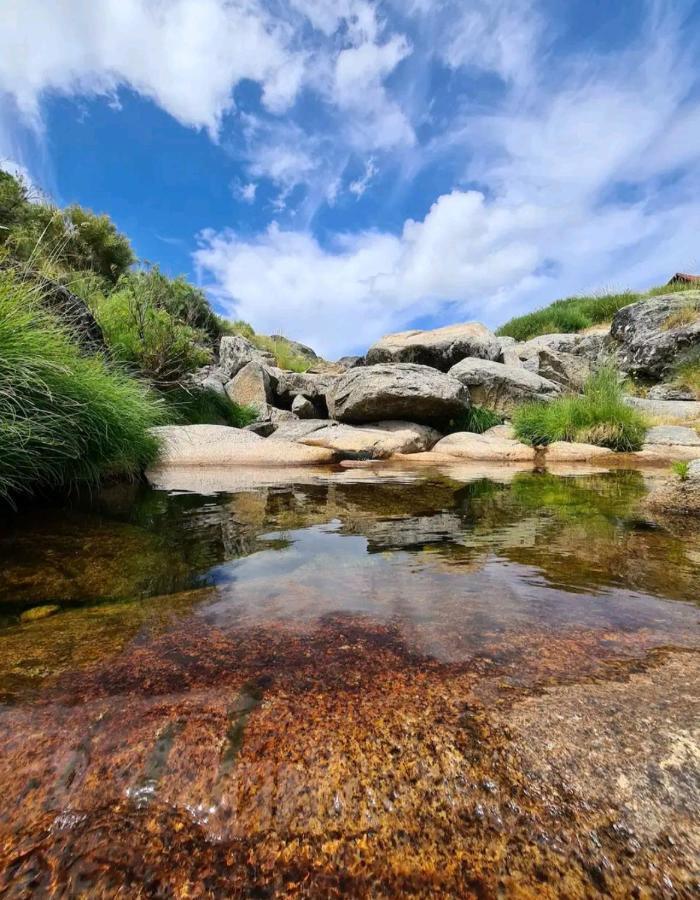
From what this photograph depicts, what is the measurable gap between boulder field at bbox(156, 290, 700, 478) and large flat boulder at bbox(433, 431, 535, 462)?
0.07 ft

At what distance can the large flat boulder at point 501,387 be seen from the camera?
9375 millimetres

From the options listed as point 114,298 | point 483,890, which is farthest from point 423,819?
point 114,298

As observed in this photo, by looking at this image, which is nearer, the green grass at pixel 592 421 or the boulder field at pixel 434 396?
the boulder field at pixel 434 396

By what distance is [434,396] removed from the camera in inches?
315

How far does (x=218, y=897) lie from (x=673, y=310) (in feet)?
48.6

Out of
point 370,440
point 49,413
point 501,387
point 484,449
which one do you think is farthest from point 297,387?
point 49,413

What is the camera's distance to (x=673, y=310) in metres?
11.7

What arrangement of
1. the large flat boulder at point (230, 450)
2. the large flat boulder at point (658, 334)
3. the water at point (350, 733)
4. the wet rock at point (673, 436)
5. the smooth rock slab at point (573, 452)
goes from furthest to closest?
the large flat boulder at point (658, 334) → the wet rock at point (673, 436) → the smooth rock slab at point (573, 452) → the large flat boulder at point (230, 450) → the water at point (350, 733)

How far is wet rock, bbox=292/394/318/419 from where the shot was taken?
10.8m

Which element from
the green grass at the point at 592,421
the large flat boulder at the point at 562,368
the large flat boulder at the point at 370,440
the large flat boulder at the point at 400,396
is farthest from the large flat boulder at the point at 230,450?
the large flat boulder at the point at 562,368

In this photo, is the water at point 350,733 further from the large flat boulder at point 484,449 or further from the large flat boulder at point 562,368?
the large flat boulder at point 562,368

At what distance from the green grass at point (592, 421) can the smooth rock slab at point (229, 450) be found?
392cm

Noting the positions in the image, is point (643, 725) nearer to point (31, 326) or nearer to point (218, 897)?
point (218, 897)

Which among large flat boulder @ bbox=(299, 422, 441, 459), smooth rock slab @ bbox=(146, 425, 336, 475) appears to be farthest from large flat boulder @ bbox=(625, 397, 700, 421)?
smooth rock slab @ bbox=(146, 425, 336, 475)
